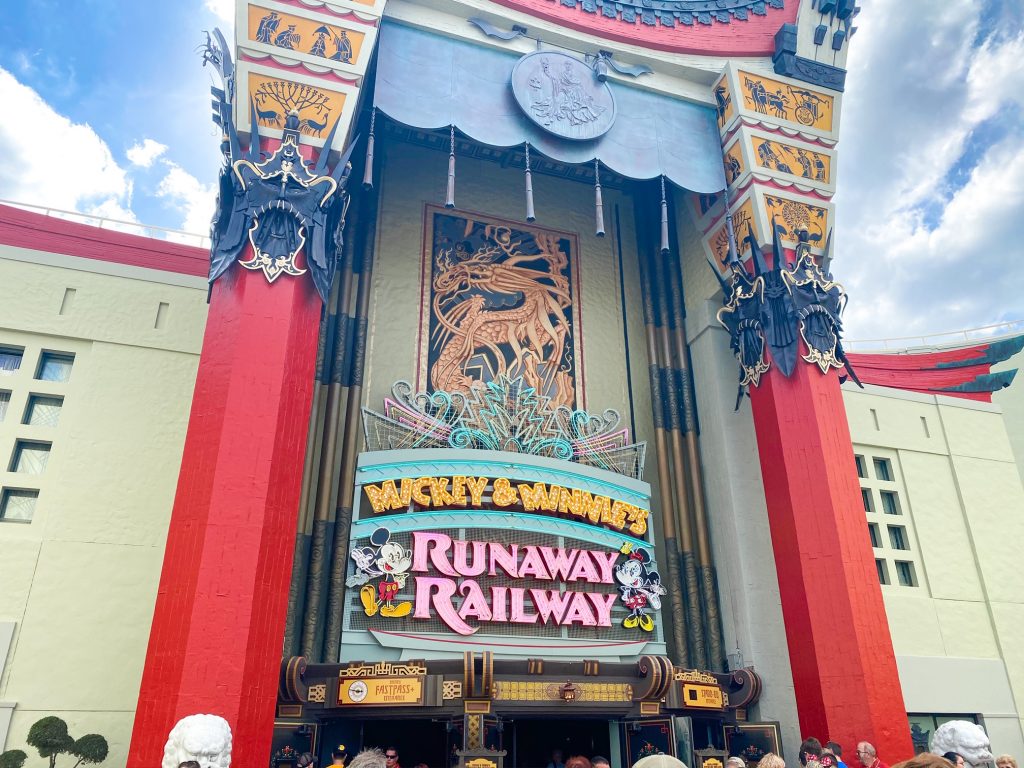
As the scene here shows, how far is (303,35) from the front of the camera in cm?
1243

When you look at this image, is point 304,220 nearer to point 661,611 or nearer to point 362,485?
point 362,485

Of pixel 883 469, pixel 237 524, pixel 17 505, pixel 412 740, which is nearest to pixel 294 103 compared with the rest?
pixel 237 524

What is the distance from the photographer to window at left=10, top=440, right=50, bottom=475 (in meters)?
11.4

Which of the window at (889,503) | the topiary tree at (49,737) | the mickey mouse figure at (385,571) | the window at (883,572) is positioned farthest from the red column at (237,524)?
the window at (889,503)

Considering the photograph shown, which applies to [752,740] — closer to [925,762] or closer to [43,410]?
[925,762]

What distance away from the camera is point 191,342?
A: 1277cm

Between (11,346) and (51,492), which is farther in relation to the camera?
(11,346)

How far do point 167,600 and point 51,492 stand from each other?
349cm

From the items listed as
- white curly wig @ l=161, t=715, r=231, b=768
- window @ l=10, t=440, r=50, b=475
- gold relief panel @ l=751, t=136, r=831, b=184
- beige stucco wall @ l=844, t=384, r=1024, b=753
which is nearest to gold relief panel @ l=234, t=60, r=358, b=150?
window @ l=10, t=440, r=50, b=475

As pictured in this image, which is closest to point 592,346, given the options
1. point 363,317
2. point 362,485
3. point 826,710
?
point 363,317

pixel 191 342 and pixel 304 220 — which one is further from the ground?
pixel 304 220

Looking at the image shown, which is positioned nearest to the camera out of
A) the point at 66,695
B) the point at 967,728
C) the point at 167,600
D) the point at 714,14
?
the point at 967,728

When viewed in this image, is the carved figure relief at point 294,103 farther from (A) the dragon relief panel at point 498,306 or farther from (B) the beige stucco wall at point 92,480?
(A) the dragon relief panel at point 498,306

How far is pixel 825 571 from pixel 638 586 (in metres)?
3.11
